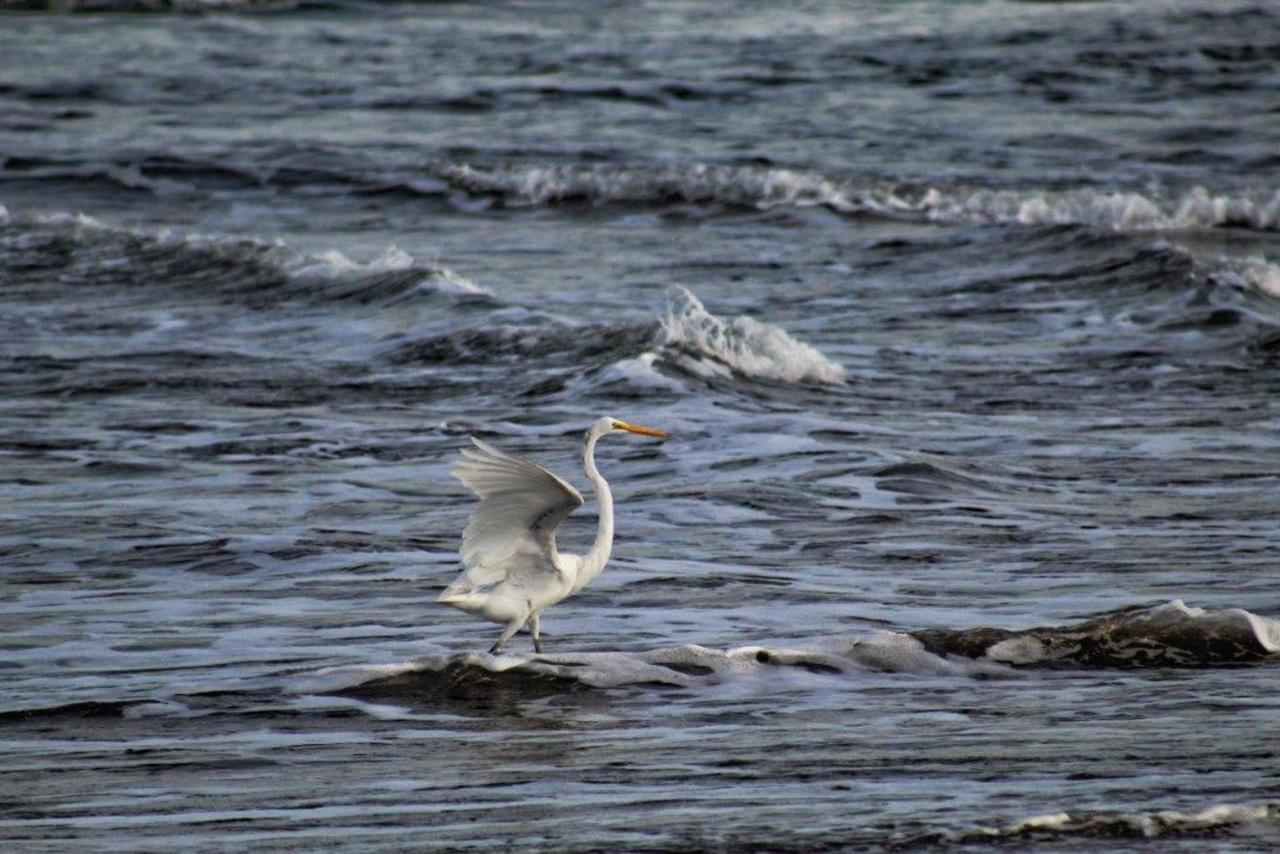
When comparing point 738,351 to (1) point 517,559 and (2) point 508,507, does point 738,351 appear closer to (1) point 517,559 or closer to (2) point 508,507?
(1) point 517,559

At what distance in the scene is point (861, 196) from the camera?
20656 mm

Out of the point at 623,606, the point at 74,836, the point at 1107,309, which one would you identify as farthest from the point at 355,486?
the point at 1107,309

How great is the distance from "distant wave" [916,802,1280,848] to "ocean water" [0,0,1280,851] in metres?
0.02

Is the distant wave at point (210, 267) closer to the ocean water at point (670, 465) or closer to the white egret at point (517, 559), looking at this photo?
the ocean water at point (670, 465)

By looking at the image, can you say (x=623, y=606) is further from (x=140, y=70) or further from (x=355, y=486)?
(x=140, y=70)

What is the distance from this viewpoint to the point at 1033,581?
8.46m

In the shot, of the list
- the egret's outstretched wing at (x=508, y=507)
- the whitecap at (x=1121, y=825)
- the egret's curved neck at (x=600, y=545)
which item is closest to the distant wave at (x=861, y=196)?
the egret's curved neck at (x=600, y=545)

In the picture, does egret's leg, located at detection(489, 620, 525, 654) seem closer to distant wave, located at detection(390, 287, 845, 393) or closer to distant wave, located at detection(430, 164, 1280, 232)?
distant wave, located at detection(390, 287, 845, 393)

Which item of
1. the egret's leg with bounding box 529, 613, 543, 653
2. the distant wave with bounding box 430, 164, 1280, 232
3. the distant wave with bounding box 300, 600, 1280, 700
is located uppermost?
the distant wave with bounding box 300, 600, 1280, 700

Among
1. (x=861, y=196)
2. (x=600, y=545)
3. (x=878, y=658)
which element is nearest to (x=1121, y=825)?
(x=878, y=658)

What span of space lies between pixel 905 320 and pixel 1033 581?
6.78 metres

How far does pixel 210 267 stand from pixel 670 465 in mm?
8103

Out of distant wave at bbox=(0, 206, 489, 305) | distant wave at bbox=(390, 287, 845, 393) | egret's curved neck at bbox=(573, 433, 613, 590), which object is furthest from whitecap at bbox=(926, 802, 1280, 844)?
distant wave at bbox=(0, 206, 489, 305)

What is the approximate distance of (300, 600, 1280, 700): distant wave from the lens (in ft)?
23.4
